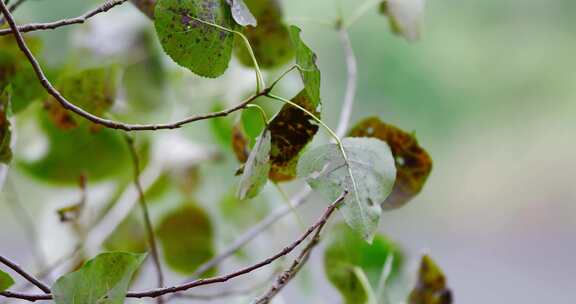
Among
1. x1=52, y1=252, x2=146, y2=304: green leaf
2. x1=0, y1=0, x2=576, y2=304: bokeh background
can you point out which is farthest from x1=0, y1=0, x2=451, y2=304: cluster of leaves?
x1=0, y1=0, x2=576, y2=304: bokeh background

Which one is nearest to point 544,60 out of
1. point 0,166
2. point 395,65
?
point 395,65

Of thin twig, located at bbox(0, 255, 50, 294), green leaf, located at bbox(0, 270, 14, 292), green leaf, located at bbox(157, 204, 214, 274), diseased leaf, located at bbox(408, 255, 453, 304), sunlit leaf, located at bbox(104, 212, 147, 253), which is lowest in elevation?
sunlit leaf, located at bbox(104, 212, 147, 253)

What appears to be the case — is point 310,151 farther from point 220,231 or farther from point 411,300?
point 220,231

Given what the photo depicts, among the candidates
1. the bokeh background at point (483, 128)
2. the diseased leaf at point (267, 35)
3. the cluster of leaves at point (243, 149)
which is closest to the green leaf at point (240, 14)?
the cluster of leaves at point (243, 149)

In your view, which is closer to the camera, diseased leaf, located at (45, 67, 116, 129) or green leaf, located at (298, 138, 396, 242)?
green leaf, located at (298, 138, 396, 242)

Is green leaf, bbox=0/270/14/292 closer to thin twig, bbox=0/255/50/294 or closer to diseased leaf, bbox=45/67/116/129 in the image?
thin twig, bbox=0/255/50/294

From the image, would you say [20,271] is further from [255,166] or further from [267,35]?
[267,35]

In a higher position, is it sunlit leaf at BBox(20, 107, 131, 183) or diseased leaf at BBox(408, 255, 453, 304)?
diseased leaf at BBox(408, 255, 453, 304)
